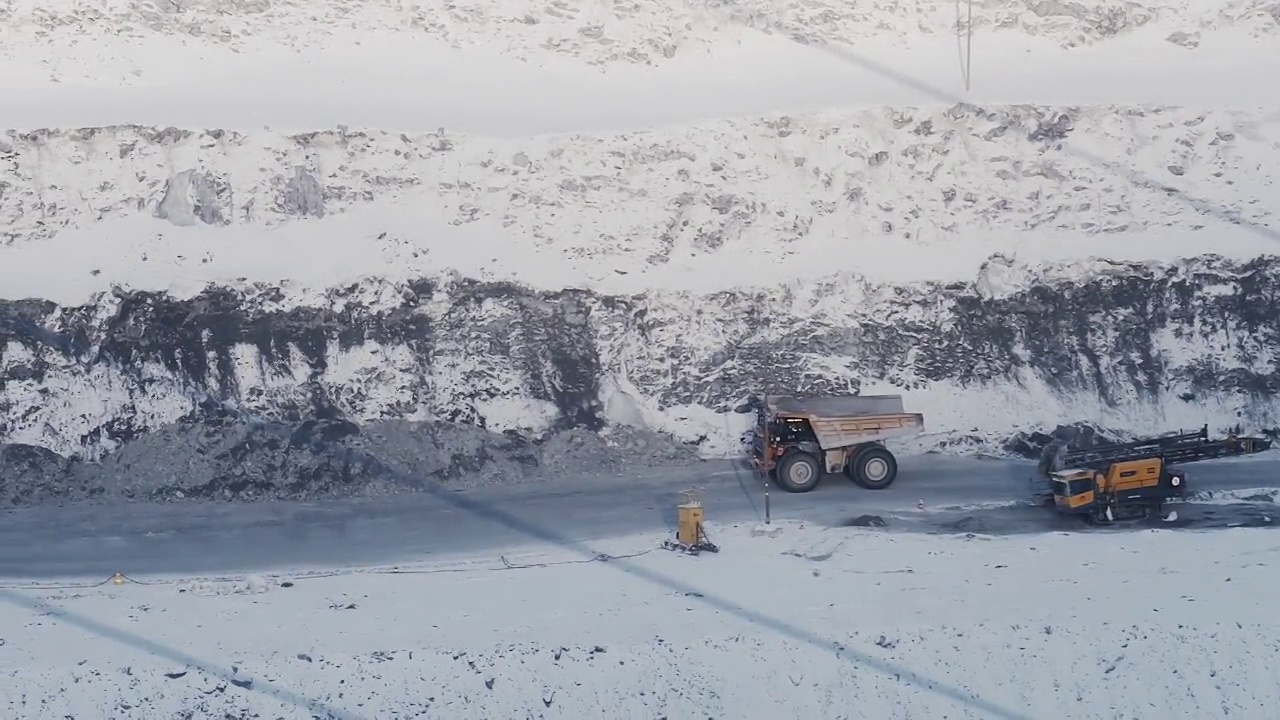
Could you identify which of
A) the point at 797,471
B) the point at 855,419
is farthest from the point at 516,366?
the point at 855,419

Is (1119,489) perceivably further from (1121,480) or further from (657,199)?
(657,199)

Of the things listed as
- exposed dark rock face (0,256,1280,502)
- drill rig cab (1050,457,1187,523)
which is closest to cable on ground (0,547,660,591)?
exposed dark rock face (0,256,1280,502)

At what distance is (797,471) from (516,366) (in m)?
5.80

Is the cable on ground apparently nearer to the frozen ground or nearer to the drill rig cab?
the frozen ground

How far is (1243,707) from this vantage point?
13.0 metres

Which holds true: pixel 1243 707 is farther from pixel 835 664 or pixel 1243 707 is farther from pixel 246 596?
pixel 246 596

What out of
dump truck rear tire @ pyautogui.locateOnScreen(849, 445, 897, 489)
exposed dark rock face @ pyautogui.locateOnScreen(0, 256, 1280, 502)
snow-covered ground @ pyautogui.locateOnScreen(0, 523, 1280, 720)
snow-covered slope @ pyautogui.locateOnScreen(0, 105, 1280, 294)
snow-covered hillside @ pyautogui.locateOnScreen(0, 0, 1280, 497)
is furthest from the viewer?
snow-covered slope @ pyautogui.locateOnScreen(0, 105, 1280, 294)

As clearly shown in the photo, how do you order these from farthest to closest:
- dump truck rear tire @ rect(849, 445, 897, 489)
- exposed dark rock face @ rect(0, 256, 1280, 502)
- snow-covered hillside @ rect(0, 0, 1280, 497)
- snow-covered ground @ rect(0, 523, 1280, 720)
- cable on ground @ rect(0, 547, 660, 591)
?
snow-covered hillside @ rect(0, 0, 1280, 497), exposed dark rock face @ rect(0, 256, 1280, 502), dump truck rear tire @ rect(849, 445, 897, 489), cable on ground @ rect(0, 547, 660, 591), snow-covered ground @ rect(0, 523, 1280, 720)

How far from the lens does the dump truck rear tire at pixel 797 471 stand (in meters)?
19.4

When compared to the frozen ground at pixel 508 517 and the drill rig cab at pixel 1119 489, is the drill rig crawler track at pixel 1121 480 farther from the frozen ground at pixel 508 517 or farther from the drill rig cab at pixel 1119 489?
the frozen ground at pixel 508 517

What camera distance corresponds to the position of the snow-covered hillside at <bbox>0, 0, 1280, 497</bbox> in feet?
72.4

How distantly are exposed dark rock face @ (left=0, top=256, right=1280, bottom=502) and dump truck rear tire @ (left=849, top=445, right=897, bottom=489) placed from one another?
2.85 meters

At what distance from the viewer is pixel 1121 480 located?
17500 mm

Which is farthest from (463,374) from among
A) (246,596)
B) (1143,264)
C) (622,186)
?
(1143,264)
